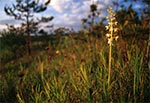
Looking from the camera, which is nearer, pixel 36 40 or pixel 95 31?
pixel 95 31

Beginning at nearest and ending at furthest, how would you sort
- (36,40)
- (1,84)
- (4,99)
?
(4,99) → (1,84) → (36,40)

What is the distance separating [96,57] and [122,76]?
2512 mm

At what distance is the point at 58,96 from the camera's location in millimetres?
4355

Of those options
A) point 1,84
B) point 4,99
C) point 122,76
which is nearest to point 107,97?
point 122,76

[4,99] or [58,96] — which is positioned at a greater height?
[58,96]

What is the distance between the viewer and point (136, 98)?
402 centimetres

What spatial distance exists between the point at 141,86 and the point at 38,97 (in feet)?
4.32

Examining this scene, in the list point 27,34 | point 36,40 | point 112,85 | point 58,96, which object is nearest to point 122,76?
point 112,85

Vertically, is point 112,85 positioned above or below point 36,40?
above

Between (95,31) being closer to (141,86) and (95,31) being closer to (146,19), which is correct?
(146,19)

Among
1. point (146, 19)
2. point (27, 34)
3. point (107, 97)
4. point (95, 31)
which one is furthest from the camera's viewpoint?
point (27, 34)

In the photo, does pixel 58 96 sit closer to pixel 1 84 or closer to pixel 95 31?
pixel 1 84

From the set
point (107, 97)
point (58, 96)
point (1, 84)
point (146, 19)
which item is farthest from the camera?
point (146, 19)

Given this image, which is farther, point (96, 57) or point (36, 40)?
point (36, 40)
